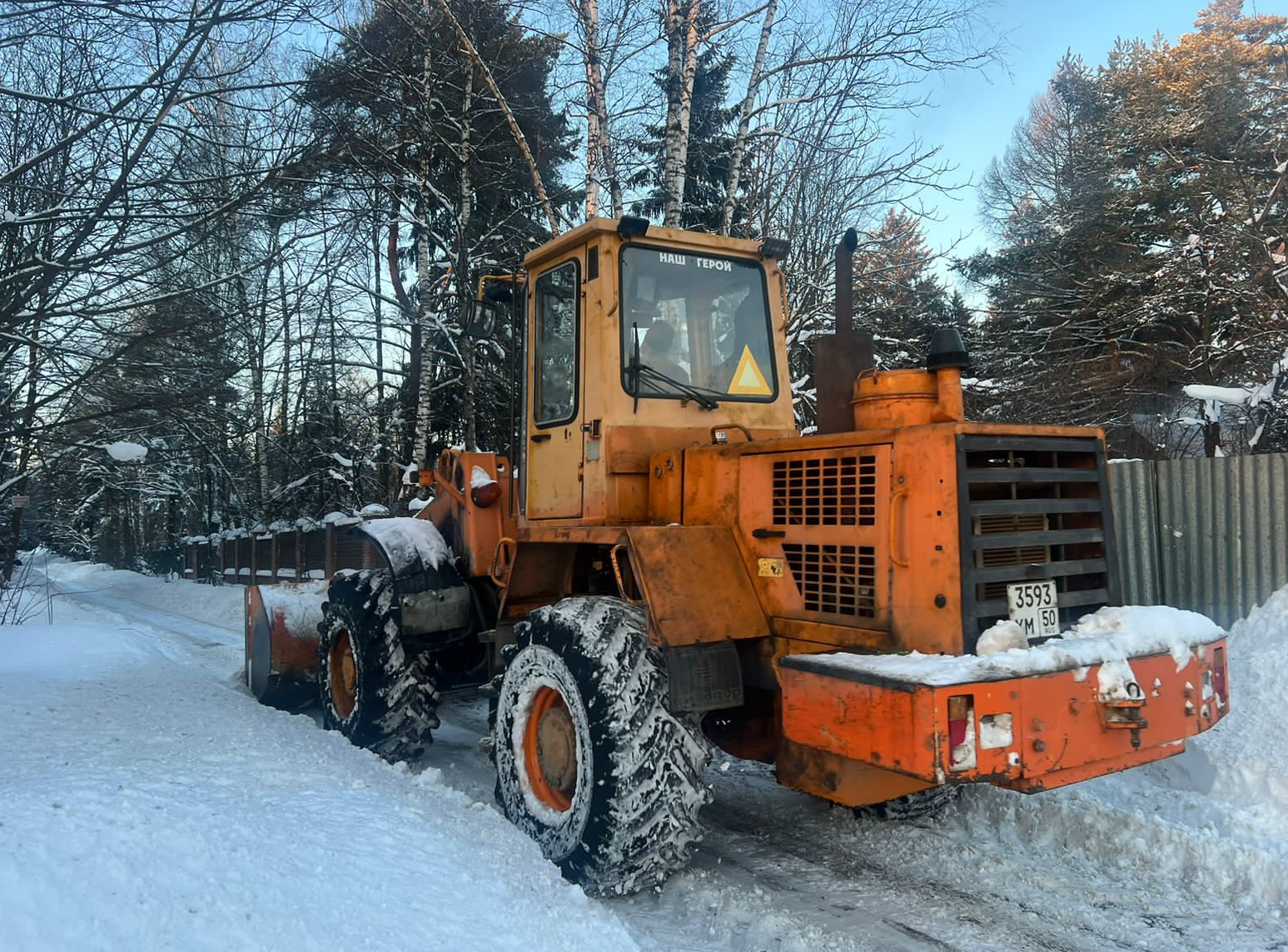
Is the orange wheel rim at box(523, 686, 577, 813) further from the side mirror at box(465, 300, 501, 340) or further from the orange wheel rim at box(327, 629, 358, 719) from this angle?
the orange wheel rim at box(327, 629, 358, 719)

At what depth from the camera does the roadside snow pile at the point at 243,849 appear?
2.83 m

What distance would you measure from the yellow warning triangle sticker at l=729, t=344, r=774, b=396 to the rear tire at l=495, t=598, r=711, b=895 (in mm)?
1437

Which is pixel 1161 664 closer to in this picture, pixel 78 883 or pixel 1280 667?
pixel 1280 667

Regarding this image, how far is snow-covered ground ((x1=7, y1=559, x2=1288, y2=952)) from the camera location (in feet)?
9.89

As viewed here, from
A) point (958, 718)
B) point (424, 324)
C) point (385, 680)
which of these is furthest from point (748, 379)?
point (424, 324)

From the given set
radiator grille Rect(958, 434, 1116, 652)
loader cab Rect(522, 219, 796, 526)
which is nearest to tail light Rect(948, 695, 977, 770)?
radiator grille Rect(958, 434, 1116, 652)

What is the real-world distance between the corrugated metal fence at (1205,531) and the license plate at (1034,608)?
12.5ft

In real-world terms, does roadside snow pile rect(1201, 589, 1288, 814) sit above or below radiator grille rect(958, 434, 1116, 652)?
below

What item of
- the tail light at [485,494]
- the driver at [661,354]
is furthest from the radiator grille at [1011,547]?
the tail light at [485,494]

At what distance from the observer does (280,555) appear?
19359 millimetres

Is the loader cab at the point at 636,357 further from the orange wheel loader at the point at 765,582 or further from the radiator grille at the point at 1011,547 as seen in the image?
the radiator grille at the point at 1011,547

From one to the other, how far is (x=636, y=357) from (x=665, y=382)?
0.69 ft

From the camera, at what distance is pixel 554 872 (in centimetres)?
388

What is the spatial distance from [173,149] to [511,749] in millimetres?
4204
